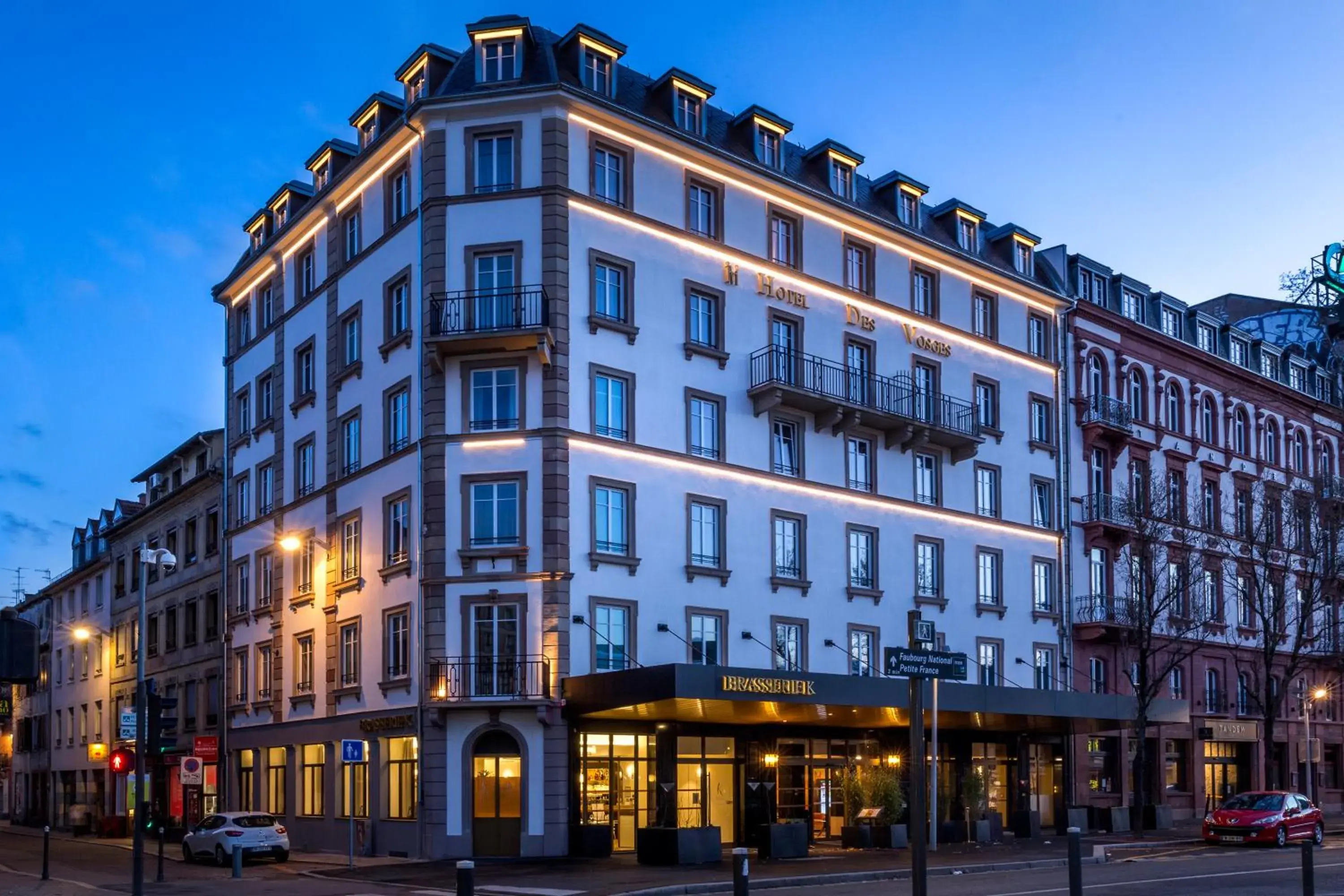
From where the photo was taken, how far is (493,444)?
35656 millimetres

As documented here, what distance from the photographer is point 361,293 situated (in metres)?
41.1

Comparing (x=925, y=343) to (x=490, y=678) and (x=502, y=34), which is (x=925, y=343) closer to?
(x=502, y=34)

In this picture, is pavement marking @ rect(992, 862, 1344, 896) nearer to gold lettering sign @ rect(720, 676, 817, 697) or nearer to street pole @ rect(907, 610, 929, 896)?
gold lettering sign @ rect(720, 676, 817, 697)

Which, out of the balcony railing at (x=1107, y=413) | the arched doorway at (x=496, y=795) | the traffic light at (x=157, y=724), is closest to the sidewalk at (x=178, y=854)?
the arched doorway at (x=496, y=795)

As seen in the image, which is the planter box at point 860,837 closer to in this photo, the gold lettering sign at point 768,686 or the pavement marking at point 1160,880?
the gold lettering sign at point 768,686

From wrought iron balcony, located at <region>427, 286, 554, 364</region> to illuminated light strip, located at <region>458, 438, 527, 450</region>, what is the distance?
6.58 feet

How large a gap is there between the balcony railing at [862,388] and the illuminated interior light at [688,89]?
6971mm

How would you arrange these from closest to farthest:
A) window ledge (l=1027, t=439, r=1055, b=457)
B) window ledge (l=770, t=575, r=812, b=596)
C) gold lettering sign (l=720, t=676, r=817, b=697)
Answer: gold lettering sign (l=720, t=676, r=817, b=697) < window ledge (l=770, t=575, r=812, b=596) < window ledge (l=1027, t=439, r=1055, b=457)

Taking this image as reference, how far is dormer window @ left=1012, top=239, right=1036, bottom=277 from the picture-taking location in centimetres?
4981

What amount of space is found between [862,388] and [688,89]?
9.78 meters

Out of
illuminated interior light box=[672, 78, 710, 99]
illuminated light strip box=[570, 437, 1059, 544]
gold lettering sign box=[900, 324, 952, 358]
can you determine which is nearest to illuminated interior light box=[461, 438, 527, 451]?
illuminated light strip box=[570, 437, 1059, 544]

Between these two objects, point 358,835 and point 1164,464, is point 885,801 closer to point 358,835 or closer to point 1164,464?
point 358,835

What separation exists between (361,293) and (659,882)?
811 inches

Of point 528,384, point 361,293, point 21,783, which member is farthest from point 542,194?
point 21,783
